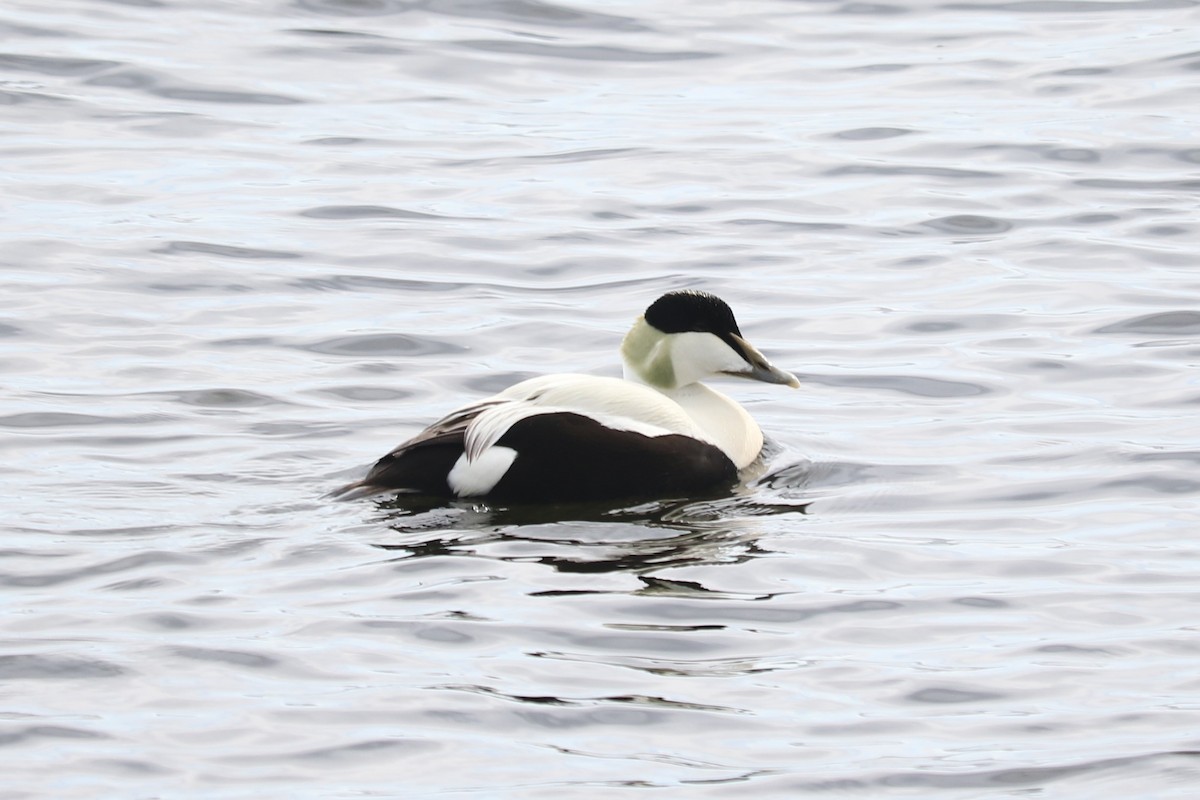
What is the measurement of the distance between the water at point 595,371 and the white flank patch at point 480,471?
6.2 inches

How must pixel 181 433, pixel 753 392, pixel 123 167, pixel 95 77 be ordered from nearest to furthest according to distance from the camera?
pixel 181 433 < pixel 753 392 < pixel 123 167 < pixel 95 77

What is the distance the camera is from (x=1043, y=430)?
8328mm

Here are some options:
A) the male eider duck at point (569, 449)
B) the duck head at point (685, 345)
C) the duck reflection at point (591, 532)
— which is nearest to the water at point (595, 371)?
the duck reflection at point (591, 532)

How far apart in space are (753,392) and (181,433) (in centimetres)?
236

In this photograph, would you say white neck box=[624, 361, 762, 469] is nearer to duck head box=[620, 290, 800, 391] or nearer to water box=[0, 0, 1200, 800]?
duck head box=[620, 290, 800, 391]

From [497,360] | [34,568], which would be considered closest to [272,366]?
[497,360]

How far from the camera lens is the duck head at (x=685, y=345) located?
7984mm

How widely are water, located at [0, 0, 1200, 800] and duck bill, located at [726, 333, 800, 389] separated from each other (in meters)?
0.27

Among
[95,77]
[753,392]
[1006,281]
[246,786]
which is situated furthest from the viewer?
[95,77]

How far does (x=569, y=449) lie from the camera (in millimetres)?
7262

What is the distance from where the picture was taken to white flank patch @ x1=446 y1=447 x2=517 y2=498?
23.7 feet

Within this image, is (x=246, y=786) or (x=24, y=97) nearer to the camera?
(x=246, y=786)

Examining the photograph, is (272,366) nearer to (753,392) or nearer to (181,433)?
(181,433)

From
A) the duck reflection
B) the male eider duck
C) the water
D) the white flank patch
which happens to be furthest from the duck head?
the white flank patch
